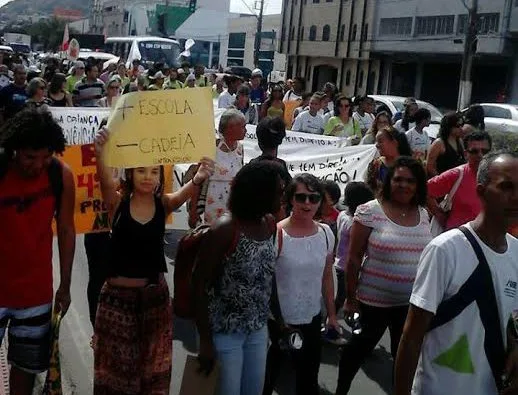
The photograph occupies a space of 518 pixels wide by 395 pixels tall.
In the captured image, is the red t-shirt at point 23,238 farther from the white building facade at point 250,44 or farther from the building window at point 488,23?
the white building facade at point 250,44

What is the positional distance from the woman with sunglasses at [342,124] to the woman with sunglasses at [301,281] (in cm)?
616

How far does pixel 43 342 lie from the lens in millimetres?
4105

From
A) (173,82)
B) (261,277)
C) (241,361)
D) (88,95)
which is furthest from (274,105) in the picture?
(241,361)

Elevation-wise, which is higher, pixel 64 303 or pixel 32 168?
pixel 32 168

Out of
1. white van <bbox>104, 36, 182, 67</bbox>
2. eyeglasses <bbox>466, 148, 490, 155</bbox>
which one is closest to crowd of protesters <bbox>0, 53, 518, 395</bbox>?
eyeglasses <bbox>466, 148, 490, 155</bbox>

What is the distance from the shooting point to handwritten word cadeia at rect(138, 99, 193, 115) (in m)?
4.26

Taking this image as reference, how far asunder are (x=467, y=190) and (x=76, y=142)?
346 centimetres

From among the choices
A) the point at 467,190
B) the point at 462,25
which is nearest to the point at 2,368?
the point at 467,190

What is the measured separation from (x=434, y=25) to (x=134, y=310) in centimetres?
4185

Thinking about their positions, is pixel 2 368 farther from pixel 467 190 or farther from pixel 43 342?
pixel 467 190

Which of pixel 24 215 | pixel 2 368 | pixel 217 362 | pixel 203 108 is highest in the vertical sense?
pixel 203 108

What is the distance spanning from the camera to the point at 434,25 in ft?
143

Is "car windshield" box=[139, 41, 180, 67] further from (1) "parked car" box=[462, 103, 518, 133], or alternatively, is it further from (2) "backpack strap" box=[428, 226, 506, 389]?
(2) "backpack strap" box=[428, 226, 506, 389]

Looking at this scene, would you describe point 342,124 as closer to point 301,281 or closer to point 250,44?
point 301,281
